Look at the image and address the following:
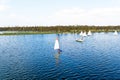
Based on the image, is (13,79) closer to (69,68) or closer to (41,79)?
Result: (41,79)

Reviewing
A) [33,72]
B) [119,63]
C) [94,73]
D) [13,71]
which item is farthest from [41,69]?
[119,63]

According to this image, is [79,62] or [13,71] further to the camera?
[79,62]

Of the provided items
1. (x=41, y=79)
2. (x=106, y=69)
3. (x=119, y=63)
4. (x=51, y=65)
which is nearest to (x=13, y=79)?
(x=41, y=79)

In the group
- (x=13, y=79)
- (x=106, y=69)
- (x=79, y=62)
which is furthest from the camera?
(x=79, y=62)

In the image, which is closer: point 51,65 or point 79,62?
point 51,65

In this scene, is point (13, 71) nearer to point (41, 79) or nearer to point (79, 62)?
point (41, 79)

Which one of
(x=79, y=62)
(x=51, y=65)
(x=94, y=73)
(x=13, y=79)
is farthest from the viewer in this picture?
(x=79, y=62)

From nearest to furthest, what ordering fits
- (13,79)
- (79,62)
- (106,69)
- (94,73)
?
(13,79), (94,73), (106,69), (79,62)

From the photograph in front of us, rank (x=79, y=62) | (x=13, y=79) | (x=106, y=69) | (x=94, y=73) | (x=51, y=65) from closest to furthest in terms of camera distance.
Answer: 1. (x=13, y=79)
2. (x=94, y=73)
3. (x=106, y=69)
4. (x=51, y=65)
5. (x=79, y=62)
